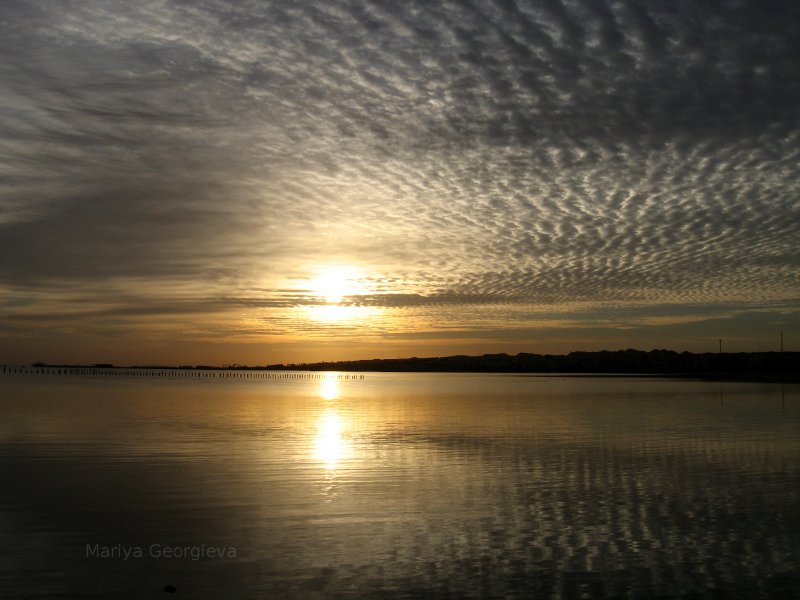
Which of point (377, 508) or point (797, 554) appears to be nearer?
point (797, 554)

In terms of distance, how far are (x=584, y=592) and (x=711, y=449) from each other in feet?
70.2

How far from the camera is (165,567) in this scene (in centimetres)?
1363

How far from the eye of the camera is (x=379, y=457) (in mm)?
28516

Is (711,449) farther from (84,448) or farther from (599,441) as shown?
(84,448)

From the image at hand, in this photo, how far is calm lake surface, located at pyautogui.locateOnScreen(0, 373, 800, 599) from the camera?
1284 cm

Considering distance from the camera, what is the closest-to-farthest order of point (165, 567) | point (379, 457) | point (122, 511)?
point (165, 567) < point (122, 511) < point (379, 457)

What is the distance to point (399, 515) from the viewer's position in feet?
59.1

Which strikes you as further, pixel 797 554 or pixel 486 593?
pixel 797 554

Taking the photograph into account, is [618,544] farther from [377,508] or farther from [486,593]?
[377,508]

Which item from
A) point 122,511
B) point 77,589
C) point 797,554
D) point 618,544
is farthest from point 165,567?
point 797,554

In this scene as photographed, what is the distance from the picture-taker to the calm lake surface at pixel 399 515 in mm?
12844

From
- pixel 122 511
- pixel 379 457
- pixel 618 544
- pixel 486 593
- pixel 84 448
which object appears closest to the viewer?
pixel 486 593

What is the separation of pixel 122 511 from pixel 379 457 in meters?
12.1

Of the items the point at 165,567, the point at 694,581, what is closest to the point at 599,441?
the point at 694,581
